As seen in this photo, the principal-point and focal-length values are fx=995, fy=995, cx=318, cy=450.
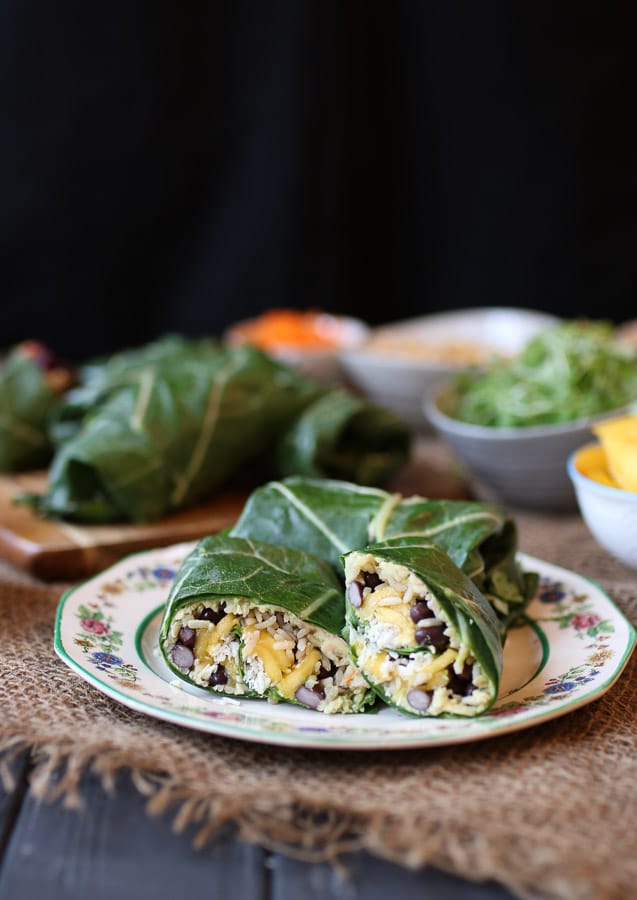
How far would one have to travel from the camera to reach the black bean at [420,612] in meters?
1.61

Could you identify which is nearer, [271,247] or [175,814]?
[175,814]

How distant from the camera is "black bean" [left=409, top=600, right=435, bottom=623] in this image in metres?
1.61

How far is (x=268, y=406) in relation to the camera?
10.3 ft

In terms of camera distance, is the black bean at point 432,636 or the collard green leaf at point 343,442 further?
the collard green leaf at point 343,442

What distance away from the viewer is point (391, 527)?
80.7 inches

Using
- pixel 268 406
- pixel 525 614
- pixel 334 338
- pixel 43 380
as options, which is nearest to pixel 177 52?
pixel 334 338

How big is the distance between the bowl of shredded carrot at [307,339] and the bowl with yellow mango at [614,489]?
6.04 ft

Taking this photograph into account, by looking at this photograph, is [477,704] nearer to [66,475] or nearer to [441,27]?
[66,475]

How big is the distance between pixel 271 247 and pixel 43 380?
3.92 meters

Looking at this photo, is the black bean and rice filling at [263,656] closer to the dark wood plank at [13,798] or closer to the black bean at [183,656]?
the black bean at [183,656]

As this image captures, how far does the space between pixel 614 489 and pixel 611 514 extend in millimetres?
71

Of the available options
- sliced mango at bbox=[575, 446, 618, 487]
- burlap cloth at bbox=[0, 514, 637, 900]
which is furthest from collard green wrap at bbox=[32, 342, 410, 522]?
burlap cloth at bbox=[0, 514, 637, 900]

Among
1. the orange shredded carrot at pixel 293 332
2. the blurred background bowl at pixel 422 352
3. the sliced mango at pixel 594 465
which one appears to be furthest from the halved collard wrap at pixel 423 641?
the orange shredded carrot at pixel 293 332

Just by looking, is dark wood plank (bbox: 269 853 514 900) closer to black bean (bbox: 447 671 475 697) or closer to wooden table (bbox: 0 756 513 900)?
wooden table (bbox: 0 756 513 900)
